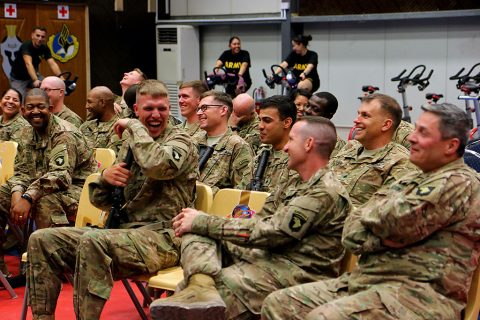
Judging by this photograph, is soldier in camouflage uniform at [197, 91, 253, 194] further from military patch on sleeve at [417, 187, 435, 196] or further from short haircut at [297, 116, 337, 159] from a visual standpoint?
military patch on sleeve at [417, 187, 435, 196]

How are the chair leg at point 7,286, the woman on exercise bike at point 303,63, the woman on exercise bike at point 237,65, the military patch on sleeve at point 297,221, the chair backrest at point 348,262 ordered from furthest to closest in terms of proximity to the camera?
1. the woman on exercise bike at point 237,65
2. the woman on exercise bike at point 303,63
3. the chair leg at point 7,286
4. the chair backrest at point 348,262
5. the military patch on sleeve at point 297,221

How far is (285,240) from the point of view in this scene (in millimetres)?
3188

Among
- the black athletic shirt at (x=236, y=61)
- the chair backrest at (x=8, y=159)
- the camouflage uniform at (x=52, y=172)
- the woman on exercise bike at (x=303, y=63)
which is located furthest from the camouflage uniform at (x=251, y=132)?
the black athletic shirt at (x=236, y=61)

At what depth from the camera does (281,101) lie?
4.78m

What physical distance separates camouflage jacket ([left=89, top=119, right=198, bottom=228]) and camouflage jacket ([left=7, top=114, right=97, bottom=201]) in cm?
103

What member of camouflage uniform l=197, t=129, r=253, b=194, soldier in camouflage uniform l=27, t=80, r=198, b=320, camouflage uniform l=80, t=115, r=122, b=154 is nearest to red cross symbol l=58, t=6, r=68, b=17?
camouflage uniform l=80, t=115, r=122, b=154

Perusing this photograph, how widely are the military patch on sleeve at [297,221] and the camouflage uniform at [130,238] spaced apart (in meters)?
0.80

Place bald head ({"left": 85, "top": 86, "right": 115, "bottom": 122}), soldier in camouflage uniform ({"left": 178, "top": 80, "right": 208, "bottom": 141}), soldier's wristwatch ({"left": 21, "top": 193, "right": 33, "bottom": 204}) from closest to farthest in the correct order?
soldier's wristwatch ({"left": 21, "top": 193, "right": 33, "bottom": 204}) < soldier in camouflage uniform ({"left": 178, "top": 80, "right": 208, "bottom": 141}) < bald head ({"left": 85, "top": 86, "right": 115, "bottom": 122})

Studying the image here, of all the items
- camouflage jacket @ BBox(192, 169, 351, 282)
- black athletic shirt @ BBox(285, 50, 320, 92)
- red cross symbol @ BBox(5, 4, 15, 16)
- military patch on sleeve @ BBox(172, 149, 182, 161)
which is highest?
red cross symbol @ BBox(5, 4, 15, 16)

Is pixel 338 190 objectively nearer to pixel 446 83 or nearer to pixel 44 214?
pixel 44 214

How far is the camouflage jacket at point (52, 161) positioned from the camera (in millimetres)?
4930

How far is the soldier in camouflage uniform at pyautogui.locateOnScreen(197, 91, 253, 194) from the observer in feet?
16.7

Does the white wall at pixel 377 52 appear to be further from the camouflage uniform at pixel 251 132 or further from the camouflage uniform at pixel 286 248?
the camouflage uniform at pixel 286 248

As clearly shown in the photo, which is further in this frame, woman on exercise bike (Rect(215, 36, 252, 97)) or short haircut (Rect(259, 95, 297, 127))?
woman on exercise bike (Rect(215, 36, 252, 97))
